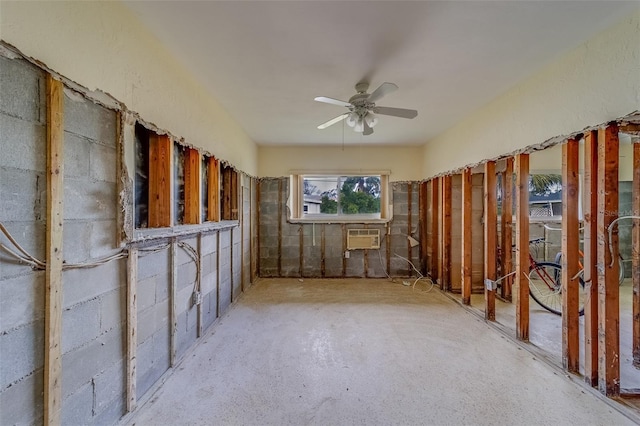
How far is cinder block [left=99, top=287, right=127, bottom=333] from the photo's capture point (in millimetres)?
1530

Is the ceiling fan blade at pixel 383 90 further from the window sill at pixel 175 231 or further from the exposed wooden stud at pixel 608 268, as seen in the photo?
the window sill at pixel 175 231

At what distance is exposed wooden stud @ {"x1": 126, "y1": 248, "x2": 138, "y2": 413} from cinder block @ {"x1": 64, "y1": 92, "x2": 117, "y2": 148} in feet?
2.16

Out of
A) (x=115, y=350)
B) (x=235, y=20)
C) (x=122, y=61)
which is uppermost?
(x=235, y=20)

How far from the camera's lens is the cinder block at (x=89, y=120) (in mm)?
1333

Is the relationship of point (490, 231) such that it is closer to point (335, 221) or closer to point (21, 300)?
point (335, 221)

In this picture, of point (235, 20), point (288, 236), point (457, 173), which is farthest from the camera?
point (288, 236)

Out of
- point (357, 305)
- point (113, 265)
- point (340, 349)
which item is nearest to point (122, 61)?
point (113, 265)

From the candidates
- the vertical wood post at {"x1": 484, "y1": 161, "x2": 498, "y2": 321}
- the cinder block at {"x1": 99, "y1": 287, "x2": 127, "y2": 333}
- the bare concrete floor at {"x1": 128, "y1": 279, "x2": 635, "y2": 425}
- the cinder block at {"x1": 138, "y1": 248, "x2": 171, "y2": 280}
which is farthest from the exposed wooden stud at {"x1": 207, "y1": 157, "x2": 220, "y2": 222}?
the vertical wood post at {"x1": 484, "y1": 161, "x2": 498, "y2": 321}

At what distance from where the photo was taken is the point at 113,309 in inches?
63.1

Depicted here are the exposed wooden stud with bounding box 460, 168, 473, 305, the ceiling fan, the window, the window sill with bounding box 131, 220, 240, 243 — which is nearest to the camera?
the window sill with bounding box 131, 220, 240, 243

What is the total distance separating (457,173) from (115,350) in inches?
160

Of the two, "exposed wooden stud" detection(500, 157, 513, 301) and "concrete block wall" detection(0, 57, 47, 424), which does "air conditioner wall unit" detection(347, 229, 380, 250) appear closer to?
"exposed wooden stud" detection(500, 157, 513, 301)

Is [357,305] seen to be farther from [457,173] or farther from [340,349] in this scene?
[457,173]

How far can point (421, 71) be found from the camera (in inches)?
96.5
